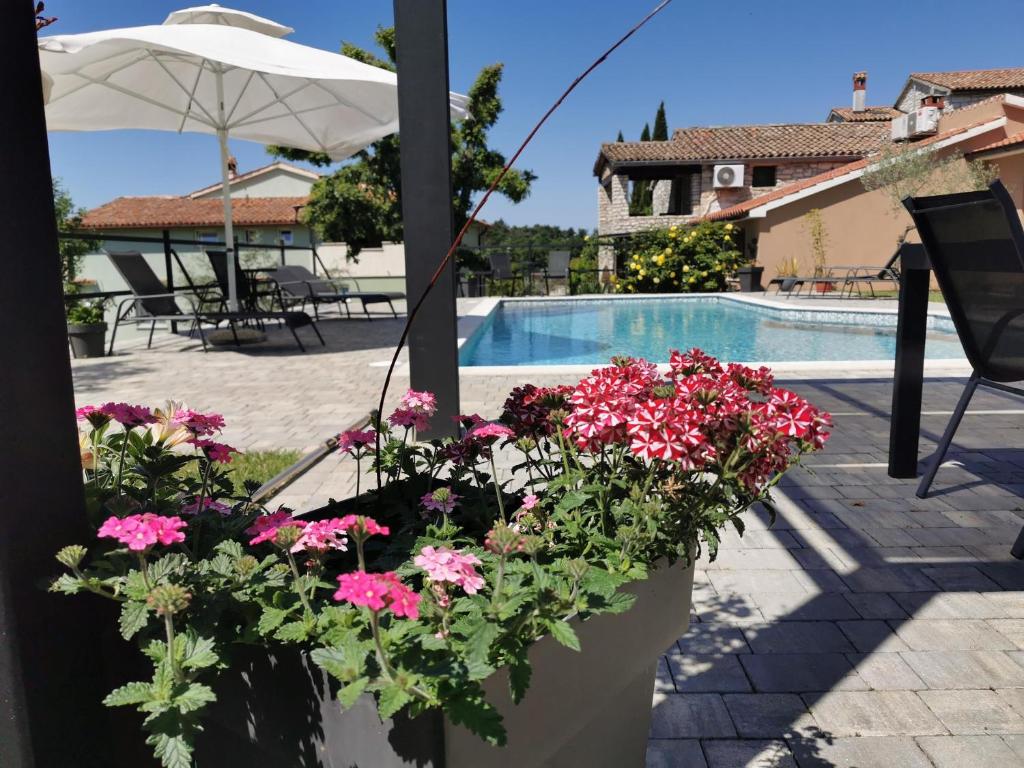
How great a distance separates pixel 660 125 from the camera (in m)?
34.6

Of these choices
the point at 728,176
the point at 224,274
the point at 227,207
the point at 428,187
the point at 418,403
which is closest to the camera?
the point at 418,403

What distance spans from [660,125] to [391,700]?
121 ft

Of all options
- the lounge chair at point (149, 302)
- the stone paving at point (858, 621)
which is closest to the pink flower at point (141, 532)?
the stone paving at point (858, 621)

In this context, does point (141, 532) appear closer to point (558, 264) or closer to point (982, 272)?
Answer: point (982, 272)

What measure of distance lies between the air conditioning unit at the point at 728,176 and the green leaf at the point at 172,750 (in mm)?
23886

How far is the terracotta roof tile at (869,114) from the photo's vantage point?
30.1 metres

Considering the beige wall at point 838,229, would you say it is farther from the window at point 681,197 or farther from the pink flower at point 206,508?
the pink flower at point 206,508

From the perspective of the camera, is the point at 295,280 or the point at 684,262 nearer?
the point at 295,280

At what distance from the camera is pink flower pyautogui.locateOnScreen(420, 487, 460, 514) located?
114cm

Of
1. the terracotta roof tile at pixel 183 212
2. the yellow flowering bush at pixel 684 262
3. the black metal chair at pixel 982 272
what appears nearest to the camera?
the black metal chair at pixel 982 272

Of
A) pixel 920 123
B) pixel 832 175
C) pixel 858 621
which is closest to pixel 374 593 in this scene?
pixel 858 621

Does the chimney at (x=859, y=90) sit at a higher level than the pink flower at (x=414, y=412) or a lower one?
higher

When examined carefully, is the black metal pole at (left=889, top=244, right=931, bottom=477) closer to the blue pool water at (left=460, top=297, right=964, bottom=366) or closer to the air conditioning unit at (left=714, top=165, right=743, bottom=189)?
the blue pool water at (left=460, top=297, right=964, bottom=366)

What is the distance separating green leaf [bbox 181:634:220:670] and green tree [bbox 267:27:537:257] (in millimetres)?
22733
